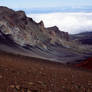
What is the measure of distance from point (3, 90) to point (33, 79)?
2518 millimetres

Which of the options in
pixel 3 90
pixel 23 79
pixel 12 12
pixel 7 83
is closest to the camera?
pixel 3 90

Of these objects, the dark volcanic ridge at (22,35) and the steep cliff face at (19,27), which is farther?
the steep cliff face at (19,27)

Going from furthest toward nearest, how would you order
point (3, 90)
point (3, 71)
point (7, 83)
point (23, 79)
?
1. point (3, 71)
2. point (23, 79)
3. point (7, 83)
4. point (3, 90)

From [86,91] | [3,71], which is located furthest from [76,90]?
[3,71]

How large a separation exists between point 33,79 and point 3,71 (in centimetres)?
157

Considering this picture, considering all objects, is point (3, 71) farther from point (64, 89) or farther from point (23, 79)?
point (64, 89)

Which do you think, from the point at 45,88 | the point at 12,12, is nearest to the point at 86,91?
the point at 45,88

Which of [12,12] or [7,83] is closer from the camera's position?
[7,83]

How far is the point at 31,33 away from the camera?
75125mm

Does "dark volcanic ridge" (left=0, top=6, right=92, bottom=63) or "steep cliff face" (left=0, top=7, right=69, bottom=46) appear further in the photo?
"steep cliff face" (left=0, top=7, right=69, bottom=46)

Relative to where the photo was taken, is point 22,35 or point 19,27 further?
point 19,27

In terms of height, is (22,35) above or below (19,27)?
below

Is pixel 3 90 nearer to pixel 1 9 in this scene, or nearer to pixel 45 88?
pixel 45 88

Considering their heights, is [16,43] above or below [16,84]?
below
